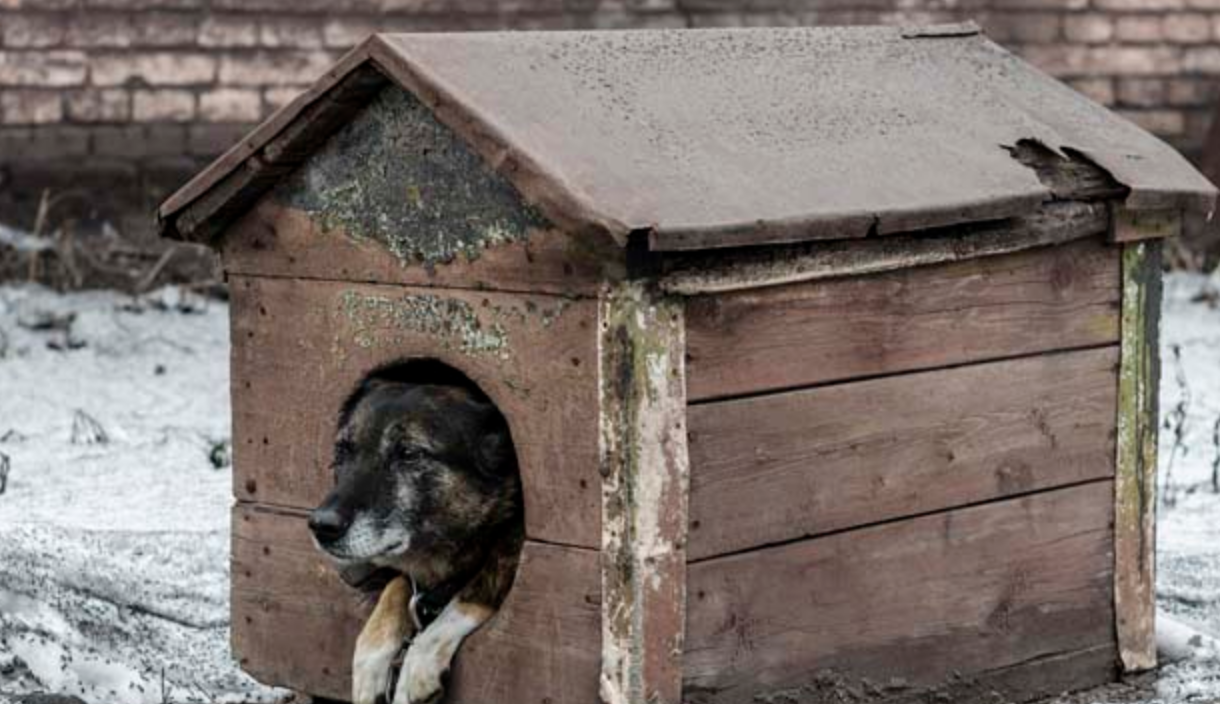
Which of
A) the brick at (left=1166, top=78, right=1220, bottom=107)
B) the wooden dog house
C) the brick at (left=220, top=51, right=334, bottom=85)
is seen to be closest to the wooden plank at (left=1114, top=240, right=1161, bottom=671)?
the wooden dog house

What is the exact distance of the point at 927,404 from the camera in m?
4.72

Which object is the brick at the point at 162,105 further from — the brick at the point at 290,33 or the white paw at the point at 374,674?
the white paw at the point at 374,674

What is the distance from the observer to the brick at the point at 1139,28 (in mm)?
11734

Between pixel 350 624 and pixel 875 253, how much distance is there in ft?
4.32

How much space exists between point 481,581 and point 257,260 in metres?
0.86

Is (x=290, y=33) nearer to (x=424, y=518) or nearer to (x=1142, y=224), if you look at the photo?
(x=1142, y=224)

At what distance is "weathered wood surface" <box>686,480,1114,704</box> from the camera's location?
4.37 m

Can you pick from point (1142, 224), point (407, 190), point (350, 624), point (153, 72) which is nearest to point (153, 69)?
point (153, 72)

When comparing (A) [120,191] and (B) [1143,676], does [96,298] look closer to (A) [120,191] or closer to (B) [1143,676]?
(A) [120,191]

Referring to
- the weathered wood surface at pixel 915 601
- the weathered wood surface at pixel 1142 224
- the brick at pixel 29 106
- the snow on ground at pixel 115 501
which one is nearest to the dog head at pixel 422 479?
the weathered wood surface at pixel 915 601

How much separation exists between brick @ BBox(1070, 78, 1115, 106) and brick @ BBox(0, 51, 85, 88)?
488 centimetres

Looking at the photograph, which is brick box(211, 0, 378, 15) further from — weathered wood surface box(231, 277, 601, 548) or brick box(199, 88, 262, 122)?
weathered wood surface box(231, 277, 601, 548)

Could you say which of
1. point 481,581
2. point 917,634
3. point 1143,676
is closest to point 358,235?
point 481,581

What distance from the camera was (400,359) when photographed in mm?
4602
